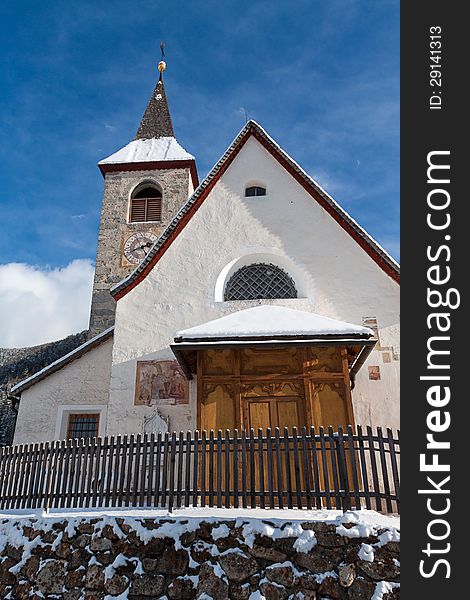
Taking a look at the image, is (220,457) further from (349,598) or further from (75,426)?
(75,426)

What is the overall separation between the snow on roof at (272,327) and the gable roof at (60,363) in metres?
4.69

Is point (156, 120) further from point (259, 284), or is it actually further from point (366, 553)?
point (366, 553)

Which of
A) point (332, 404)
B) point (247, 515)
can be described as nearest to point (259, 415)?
point (332, 404)

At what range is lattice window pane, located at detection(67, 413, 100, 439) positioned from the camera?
13578 mm

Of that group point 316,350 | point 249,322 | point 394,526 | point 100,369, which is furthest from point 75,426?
point 394,526

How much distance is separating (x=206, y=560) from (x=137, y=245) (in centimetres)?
1567

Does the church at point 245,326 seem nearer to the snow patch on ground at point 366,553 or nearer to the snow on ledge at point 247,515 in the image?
the snow on ledge at point 247,515

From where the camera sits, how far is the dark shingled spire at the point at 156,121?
25.3 meters

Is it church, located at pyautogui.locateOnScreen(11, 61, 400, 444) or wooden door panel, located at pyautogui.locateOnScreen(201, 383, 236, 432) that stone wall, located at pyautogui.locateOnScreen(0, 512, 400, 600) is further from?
church, located at pyautogui.locateOnScreen(11, 61, 400, 444)

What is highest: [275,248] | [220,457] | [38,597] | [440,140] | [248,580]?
[275,248]

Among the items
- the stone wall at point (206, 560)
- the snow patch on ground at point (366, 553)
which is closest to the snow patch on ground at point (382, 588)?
the stone wall at point (206, 560)

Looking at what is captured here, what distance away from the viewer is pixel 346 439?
22.7 ft

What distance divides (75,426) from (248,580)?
872 cm

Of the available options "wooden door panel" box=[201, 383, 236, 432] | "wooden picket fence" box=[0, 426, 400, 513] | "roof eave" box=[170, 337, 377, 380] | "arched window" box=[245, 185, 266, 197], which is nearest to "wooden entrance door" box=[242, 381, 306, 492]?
"wooden door panel" box=[201, 383, 236, 432]
